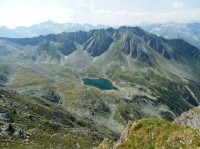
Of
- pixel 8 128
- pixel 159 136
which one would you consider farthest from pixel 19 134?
pixel 159 136

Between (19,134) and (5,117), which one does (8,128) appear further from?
(5,117)

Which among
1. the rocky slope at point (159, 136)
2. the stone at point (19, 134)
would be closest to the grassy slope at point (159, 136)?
the rocky slope at point (159, 136)

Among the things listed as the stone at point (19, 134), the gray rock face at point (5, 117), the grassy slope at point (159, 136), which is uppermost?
the grassy slope at point (159, 136)

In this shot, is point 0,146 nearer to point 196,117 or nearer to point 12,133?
point 12,133

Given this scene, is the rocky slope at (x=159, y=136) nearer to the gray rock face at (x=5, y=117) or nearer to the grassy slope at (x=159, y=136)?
the grassy slope at (x=159, y=136)

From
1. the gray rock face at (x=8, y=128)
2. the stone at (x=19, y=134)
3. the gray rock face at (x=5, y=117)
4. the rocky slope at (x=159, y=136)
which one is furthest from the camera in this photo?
the gray rock face at (x=5, y=117)

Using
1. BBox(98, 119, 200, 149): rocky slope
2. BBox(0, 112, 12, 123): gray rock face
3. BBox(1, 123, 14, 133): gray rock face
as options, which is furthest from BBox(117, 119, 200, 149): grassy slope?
BBox(0, 112, 12, 123): gray rock face

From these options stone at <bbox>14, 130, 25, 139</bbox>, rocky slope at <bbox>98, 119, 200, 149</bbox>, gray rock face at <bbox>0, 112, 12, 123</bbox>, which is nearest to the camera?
rocky slope at <bbox>98, 119, 200, 149</bbox>

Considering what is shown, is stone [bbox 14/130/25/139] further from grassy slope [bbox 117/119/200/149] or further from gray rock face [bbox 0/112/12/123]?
grassy slope [bbox 117/119/200/149]

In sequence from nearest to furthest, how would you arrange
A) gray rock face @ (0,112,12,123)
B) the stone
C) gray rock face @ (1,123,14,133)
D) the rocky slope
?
the rocky slope
the stone
gray rock face @ (1,123,14,133)
gray rock face @ (0,112,12,123)

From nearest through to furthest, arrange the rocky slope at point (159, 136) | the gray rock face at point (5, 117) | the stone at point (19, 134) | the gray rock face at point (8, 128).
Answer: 1. the rocky slope at point (159, 136)
2. the stone at point (19, 134)
3. the gray rock face at point (8, 128)
4. the gray rock face at point (5, 117)

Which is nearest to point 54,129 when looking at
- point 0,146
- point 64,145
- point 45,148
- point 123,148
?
point 64,145
